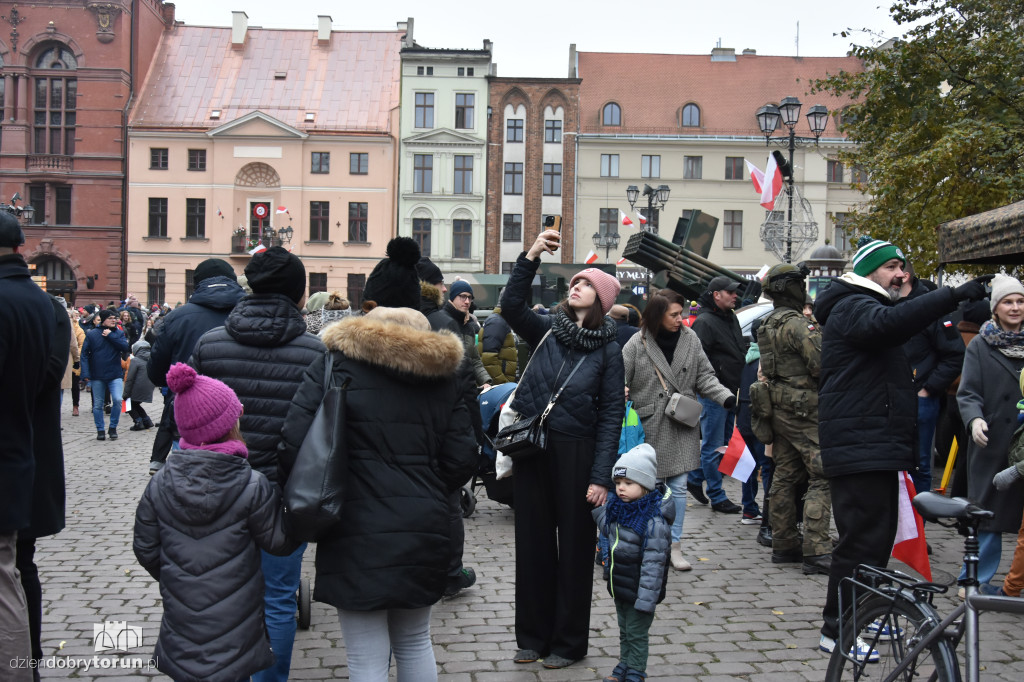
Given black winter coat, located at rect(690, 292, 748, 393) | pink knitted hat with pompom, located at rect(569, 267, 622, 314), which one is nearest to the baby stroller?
black winter coat, located at rect(690, 292, 748, 393)

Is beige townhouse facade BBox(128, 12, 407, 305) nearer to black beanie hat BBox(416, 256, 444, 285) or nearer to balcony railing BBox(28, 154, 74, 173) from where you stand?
balcony railing BBox(28, 154, 74, 173)

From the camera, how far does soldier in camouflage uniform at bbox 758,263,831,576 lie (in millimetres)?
6801

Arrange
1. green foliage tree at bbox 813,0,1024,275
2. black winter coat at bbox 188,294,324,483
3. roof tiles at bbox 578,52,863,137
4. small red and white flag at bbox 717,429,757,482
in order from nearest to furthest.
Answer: black winter coat at bbox 188,294,324,483, small red and white flag at bbox 717,429,757,482, green foliage tree at bbox 813,0,1024,275, roof tiles at bbox 578,52,863,137

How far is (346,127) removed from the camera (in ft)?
168

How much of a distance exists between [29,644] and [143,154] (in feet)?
169

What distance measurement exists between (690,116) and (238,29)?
2631 centimetres

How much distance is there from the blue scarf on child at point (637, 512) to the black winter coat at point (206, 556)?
180cm

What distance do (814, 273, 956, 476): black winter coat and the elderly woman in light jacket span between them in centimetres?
164

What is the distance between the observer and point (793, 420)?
6.98 m

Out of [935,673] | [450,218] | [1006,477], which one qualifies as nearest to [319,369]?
[935,673]

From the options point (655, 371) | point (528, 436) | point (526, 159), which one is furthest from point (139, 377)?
point (526, 159)

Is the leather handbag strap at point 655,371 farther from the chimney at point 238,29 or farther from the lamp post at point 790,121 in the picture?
the chimney at point 238,29

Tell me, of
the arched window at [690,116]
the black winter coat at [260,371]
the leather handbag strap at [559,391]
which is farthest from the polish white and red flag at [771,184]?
the arched window at [690,116]

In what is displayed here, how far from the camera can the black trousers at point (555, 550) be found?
4984 mm
